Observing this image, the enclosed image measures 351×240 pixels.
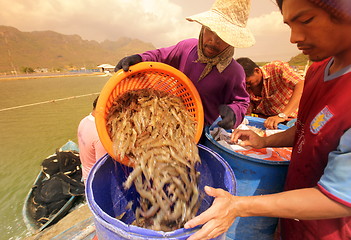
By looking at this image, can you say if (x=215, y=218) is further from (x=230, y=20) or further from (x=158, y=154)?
(x=230, y=20)

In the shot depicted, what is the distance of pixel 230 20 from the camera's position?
1.70 meters

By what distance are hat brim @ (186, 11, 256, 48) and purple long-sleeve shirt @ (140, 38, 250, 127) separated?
385 mm

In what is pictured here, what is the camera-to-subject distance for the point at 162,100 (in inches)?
66.6

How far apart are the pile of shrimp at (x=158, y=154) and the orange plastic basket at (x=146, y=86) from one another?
61mm

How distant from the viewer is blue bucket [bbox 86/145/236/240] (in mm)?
891

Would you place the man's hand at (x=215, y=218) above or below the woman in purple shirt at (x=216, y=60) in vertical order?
below

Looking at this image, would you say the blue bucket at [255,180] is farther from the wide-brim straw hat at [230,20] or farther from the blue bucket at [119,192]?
the wide-brim straw hat at [230,20]

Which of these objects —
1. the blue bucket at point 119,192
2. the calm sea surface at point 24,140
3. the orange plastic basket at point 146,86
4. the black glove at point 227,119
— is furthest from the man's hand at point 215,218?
the calm sea surface at point 24,140

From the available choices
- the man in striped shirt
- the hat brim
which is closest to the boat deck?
the hat brim

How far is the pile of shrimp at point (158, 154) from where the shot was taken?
1.27 metres

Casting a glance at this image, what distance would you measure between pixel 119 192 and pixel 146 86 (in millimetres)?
1120

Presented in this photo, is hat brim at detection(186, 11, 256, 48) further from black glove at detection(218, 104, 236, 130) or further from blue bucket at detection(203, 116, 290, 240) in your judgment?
blue bucket at detection(203, 116, 290, 240)

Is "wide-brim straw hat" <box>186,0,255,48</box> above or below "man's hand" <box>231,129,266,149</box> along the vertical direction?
above

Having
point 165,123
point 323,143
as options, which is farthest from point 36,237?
point 323,143
